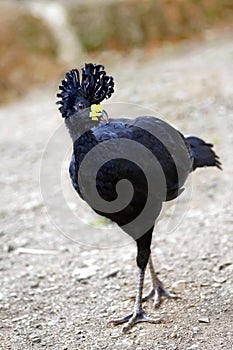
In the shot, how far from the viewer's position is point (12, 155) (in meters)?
8.68

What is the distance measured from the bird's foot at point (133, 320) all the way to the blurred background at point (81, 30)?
8.01 metres

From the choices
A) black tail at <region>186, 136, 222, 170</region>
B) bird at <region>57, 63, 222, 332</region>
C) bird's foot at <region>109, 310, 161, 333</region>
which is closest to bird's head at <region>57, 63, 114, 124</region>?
bird at <region>57, 63, 222, 332</region>

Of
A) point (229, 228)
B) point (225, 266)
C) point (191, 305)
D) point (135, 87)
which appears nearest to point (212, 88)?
point (135, 87)

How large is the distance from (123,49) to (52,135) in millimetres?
5084

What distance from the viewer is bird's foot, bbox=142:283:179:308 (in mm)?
5066

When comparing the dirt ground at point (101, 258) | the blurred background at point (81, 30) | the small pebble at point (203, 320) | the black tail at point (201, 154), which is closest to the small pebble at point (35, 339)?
the dirt ground at point (101, 258)

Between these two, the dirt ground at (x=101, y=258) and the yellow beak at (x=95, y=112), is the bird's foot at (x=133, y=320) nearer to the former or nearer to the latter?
the dirt ground at (x=101, y=258)

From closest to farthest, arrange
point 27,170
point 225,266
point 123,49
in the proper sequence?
point 225,266
point 27,170
point 123,49

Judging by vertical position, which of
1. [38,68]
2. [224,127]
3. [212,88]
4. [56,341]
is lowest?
[56,341]

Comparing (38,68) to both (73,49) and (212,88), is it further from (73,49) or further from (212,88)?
(212,88)

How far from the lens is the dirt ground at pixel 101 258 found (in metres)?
4.61

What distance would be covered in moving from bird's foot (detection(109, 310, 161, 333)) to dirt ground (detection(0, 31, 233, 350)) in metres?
0.05

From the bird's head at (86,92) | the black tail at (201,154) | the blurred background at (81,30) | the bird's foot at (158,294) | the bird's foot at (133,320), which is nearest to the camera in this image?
the bird's head at (86,92)

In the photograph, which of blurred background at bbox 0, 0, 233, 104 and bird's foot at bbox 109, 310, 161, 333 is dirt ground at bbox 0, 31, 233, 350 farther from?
blurred background at bbox 0, 0, 233, 104
